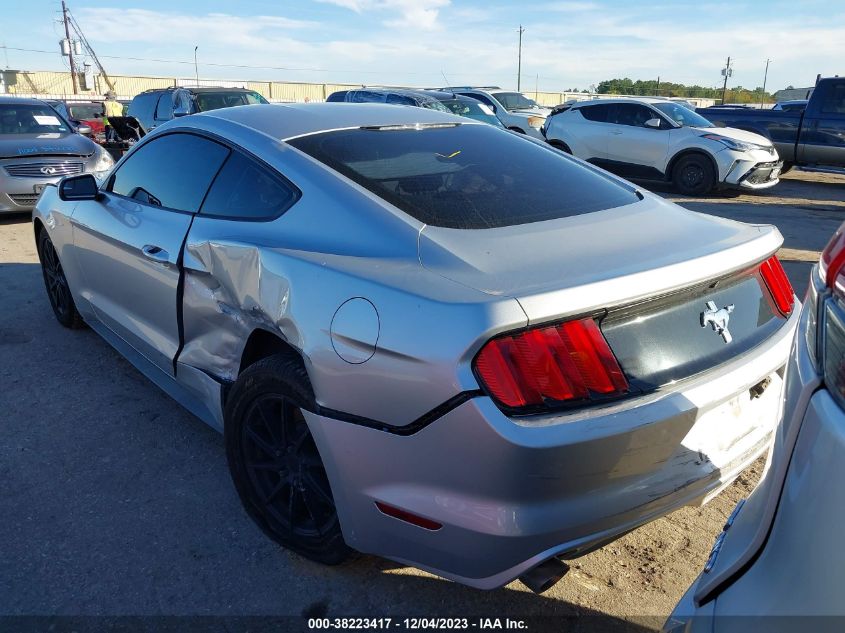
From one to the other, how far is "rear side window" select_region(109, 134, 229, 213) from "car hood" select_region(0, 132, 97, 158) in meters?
6.29

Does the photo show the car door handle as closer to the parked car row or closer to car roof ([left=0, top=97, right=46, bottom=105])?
the parked car row

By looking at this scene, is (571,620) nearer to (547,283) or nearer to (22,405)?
(547,283)

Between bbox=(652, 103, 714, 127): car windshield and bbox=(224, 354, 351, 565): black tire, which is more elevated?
bbox=(652, 103, 714, 127): car windshield

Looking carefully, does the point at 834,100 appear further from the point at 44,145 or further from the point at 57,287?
the point at 57,287

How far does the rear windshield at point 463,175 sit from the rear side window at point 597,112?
10.6 meters

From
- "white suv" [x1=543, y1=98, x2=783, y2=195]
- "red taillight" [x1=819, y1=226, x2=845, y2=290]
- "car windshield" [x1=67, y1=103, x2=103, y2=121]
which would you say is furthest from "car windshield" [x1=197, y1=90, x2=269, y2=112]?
"red taillight" [x1=819, y1=226, x2=845, y2=290]

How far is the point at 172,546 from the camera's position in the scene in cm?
270

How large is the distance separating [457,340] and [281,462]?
1.09 m

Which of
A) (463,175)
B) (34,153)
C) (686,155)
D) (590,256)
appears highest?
(463,175)

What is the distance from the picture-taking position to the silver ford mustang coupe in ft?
6.02

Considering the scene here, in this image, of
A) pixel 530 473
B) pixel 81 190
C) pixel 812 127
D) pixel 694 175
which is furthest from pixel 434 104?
pixel 530 473

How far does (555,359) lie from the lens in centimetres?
184

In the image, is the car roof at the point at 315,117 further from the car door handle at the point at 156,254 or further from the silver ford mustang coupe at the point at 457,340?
the car door handle at the point at 156,254

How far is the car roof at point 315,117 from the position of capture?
2.98 metres
